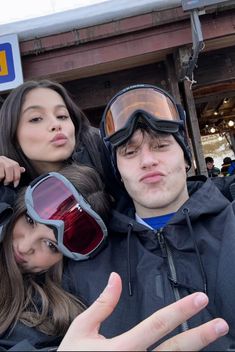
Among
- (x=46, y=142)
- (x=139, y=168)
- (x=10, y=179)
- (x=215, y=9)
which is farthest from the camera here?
(x=215, y=9)

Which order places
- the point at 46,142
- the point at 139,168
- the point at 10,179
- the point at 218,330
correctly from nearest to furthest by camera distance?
1. the point at 218,330
2. the point at 139,168
3. the point at 10,179
4. the point at 46,142

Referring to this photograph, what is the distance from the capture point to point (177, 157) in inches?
64.1

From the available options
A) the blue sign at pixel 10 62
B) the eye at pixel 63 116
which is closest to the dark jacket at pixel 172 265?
the eye at pixel 63 116

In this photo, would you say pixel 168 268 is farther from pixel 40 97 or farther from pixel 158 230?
pixel 40 97

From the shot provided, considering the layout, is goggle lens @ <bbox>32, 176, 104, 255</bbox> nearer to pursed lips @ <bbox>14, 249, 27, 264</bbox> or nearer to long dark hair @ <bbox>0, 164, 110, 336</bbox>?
long dark hair @ <bbox>0, 164, 110, 336</bbox>

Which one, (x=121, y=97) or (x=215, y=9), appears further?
(x=215, y=9)

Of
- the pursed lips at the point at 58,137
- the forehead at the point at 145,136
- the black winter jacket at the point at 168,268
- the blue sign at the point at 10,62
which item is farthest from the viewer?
the blue sign at the point at 10,62

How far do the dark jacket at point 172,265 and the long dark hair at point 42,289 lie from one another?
0.08m

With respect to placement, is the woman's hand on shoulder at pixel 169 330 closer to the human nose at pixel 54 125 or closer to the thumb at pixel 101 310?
the thumb at pixel 101 310

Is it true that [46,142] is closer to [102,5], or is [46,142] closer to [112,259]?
[112,259]

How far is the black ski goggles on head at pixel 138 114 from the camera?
1626 millimetres

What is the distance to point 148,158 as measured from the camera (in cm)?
157

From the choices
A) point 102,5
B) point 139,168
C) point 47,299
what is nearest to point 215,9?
point 102,5

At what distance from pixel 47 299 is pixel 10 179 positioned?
1.85 ft
